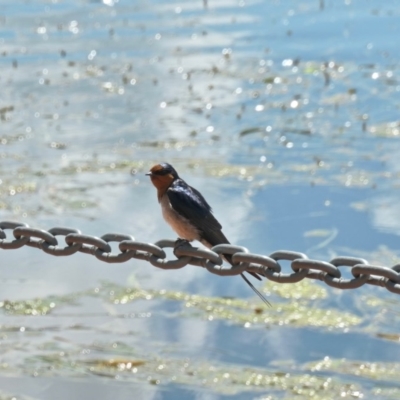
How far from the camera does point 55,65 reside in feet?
31.8

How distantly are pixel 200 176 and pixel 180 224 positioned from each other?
11.9 feet

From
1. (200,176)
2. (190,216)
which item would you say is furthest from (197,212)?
(200,176)

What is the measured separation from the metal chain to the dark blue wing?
0.36 metres

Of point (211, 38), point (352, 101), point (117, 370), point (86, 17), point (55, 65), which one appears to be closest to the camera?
point (117, 370)

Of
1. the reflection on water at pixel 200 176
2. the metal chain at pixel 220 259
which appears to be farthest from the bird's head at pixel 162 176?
the reflection on water at pixel 200 176

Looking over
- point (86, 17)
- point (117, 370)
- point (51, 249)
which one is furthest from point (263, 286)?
point (86, 17)

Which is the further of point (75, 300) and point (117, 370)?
point (75, 300)

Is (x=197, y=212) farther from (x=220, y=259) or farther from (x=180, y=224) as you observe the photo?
(x=220, y=259)

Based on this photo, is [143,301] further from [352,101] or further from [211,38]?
[211,38]

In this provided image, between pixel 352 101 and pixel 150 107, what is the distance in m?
1.54

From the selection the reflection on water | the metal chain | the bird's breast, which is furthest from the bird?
the reflection on water

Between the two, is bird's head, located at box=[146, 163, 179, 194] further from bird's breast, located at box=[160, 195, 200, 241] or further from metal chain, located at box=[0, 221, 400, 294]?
metal chain, located at box=[0, 221, 400, 294]

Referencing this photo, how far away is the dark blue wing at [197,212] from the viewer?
332 cm

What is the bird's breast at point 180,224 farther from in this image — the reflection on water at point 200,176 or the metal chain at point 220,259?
the reflection on water at point 200,176
